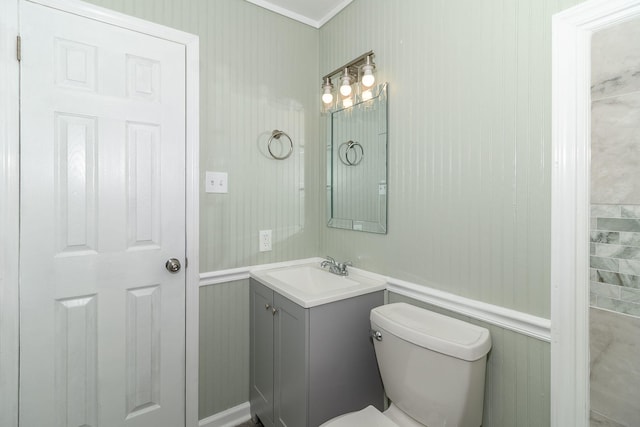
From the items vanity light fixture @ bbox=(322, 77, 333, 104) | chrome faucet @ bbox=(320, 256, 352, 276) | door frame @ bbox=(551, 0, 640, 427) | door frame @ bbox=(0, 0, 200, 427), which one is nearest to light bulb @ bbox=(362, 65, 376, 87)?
vanity light fixture @ bbox=(322, 77, 333, 104)

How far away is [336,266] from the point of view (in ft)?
5.91

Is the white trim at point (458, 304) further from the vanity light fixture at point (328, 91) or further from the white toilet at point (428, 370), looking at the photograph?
the vanity light fixture at point (328, 91)

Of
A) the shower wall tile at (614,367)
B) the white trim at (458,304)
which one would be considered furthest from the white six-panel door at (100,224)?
the shower wall tile at (614,367)

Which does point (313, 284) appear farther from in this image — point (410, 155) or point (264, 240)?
point (410, 155)

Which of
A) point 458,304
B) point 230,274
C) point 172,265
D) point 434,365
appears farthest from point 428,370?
point 172,265

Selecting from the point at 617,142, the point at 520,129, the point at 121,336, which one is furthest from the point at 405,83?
the point at 121,336

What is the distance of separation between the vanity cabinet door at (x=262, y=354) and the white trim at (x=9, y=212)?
1.02 meters

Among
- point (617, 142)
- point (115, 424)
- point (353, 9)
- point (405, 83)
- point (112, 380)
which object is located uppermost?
point (353, 9)

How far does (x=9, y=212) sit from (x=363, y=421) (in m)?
1.65

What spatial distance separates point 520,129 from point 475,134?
16cm

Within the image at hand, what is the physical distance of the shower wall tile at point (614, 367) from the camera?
2.81ft

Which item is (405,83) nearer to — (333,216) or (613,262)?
(333,216)

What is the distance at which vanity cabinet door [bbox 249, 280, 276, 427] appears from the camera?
161cm

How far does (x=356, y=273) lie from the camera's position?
5.79 feet
